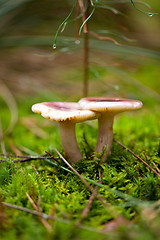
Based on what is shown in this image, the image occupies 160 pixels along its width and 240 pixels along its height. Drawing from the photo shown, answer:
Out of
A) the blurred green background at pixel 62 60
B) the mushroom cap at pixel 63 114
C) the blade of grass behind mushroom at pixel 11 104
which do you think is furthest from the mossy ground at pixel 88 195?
the blurred green background at pixel 62 60

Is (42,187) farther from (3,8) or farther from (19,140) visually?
(3,8)

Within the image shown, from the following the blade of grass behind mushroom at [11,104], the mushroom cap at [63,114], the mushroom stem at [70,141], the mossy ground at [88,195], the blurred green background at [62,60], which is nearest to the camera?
the mossy ground at [88,195]

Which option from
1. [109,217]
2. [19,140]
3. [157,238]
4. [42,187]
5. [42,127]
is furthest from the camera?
[42,127]

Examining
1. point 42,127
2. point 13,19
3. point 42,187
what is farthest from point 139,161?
point 13,19

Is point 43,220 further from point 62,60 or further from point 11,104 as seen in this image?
point 62,60

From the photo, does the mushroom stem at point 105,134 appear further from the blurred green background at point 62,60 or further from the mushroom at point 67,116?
the blurred green background at point 62,60

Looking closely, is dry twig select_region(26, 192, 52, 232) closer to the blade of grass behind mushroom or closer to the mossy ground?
the mossy ground

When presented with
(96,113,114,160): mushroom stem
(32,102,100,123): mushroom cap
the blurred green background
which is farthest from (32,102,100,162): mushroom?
the blurred green background

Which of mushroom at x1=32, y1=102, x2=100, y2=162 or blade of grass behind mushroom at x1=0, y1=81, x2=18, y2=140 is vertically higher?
mushroom at x1=32, y1=102, x2=100, y2=162
